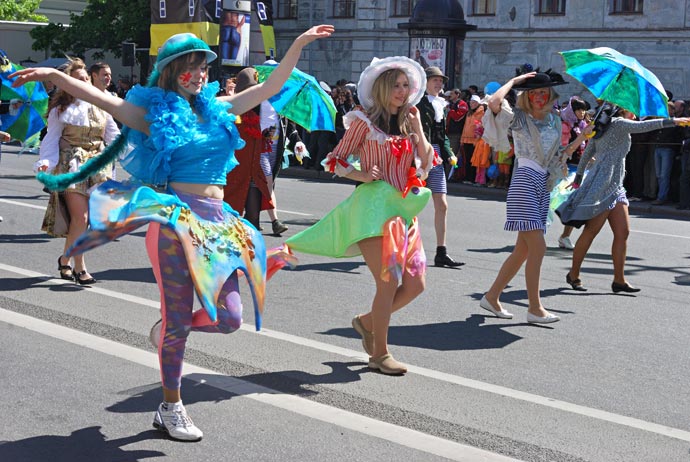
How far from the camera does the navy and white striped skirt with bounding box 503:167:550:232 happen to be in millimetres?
8070

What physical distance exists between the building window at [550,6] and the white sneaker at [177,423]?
2814cm

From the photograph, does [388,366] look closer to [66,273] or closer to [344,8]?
[66,273]

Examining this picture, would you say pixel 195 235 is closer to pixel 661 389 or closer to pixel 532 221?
pixel 661 389

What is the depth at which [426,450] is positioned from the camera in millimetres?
5184

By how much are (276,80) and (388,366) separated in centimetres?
192

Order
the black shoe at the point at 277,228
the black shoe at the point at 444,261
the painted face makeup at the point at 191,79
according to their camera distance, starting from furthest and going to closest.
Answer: the black shoe at the point at 277,228 → the black shoe at the point at 444,261 → the painted face makeup at the point at 191,79

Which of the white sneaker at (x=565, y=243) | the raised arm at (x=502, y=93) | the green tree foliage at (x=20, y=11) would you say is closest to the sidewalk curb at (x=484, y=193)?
the white sneaker at (x=565, y=243)

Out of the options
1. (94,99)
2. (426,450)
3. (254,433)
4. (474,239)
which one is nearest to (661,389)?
(426,450)

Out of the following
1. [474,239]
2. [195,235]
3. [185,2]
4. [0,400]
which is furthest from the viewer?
[185,2]

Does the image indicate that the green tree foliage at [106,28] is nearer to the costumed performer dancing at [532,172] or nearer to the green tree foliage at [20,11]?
the green tree foliage at [20,11]

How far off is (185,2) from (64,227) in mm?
20953

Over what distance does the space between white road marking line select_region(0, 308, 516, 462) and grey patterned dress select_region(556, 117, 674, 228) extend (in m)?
4.41

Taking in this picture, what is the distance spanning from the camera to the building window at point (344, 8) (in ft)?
127

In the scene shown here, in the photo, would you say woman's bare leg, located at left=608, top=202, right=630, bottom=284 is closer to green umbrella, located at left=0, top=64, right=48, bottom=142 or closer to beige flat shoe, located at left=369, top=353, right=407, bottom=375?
beige flat shoe, located at left=369, top=353, right=407, bottom=375
